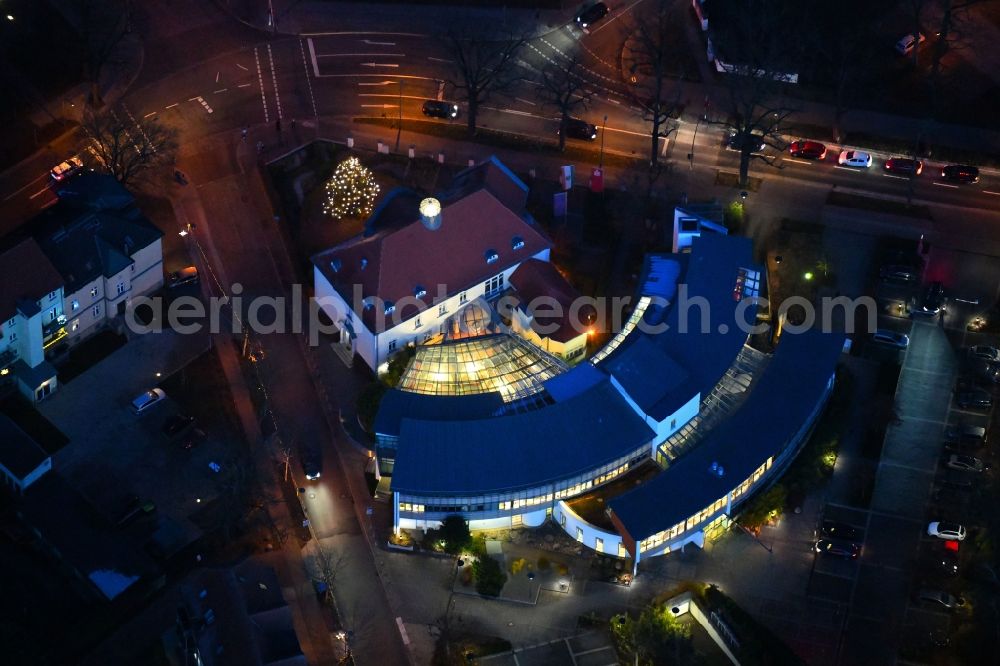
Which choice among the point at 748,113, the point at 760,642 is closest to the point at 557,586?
the point at 760,642

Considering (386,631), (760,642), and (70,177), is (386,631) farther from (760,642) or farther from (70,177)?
(70,177)

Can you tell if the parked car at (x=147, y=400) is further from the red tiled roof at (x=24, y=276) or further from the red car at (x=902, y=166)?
the red car at (x=902, y=166)

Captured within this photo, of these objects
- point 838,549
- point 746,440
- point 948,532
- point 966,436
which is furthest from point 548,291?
point 948,532

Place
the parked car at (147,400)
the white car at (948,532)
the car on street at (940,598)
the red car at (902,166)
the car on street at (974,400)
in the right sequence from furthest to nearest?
the red car at (902,166), the car on street at (974,400), the parked car at (147,400), the white car at (948,532), the car on street at (940,598)

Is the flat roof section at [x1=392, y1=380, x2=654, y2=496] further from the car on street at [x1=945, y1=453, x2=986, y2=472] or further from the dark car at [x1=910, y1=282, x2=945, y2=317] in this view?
the dark car at [x1=910, y1=282, x2=945, y2=317]

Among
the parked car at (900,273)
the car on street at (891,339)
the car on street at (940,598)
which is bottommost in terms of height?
the car on street at (940,598)

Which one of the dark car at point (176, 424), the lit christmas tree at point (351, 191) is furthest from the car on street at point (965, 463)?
the dark car at point (176, 424)
